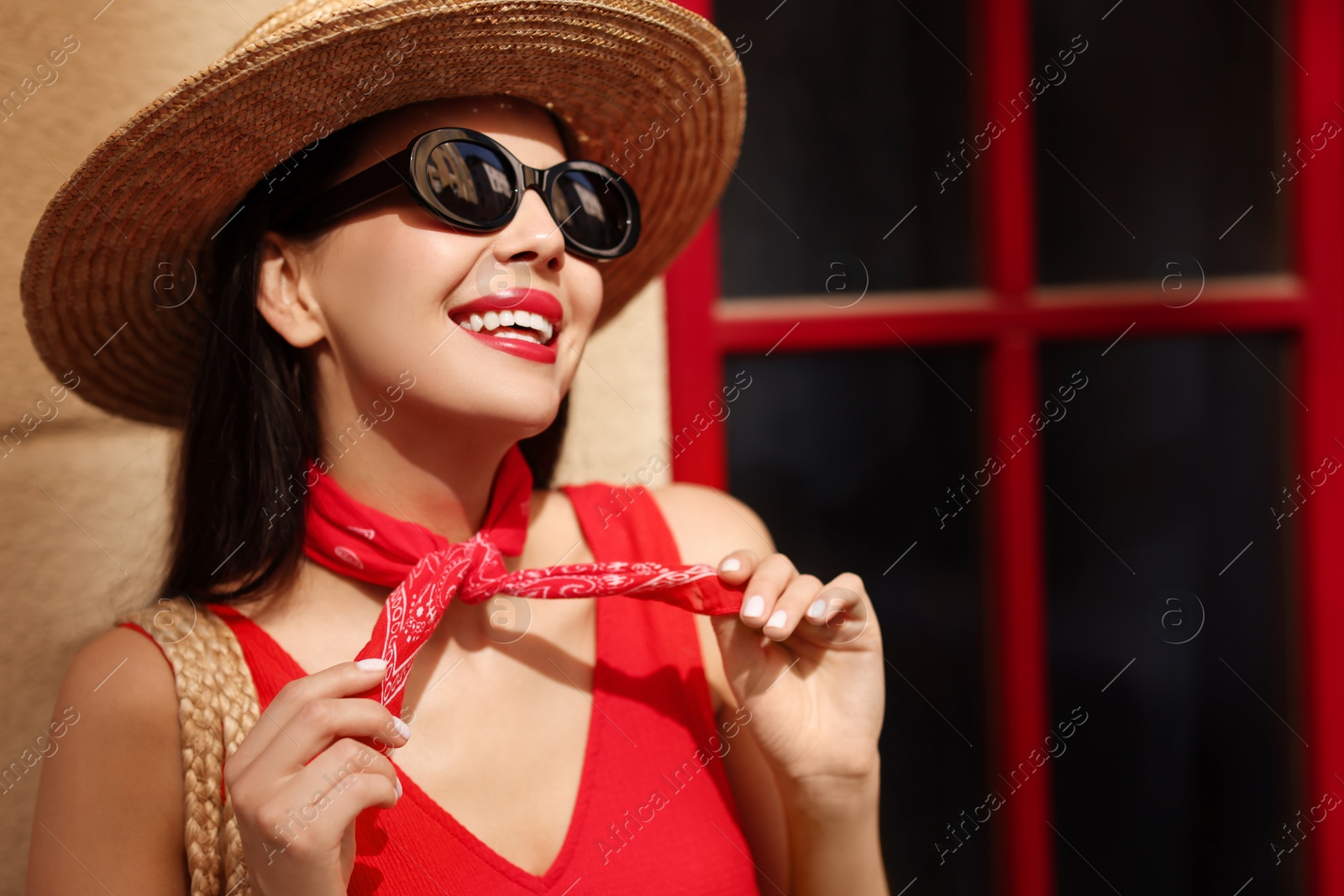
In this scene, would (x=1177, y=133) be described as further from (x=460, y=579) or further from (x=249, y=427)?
(x=249, y=427)

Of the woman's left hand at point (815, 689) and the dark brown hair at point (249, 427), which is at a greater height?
the dark brown hair at point (249, 427)

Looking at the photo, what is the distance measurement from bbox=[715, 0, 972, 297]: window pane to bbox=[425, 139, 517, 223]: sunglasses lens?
0.95 metres

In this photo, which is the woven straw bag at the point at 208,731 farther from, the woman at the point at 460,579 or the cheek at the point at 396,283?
the cheek at the point at 396,283

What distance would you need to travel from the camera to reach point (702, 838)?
4.58 feet

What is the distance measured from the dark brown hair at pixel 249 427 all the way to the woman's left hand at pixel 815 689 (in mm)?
664

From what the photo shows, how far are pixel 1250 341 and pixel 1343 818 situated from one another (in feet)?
3.67

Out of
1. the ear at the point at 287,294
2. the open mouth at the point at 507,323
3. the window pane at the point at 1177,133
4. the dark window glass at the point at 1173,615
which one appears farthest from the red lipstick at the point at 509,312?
the window pane at the point at 1177,133

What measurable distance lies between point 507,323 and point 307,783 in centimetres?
62

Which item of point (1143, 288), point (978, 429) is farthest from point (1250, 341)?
point (978, 429)

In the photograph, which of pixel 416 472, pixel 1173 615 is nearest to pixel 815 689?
pixel 416 472

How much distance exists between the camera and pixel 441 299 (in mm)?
1305

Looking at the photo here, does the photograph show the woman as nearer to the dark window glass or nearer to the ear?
the ear

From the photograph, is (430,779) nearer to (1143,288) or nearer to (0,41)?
(0,41)

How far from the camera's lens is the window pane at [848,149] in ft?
7.30
